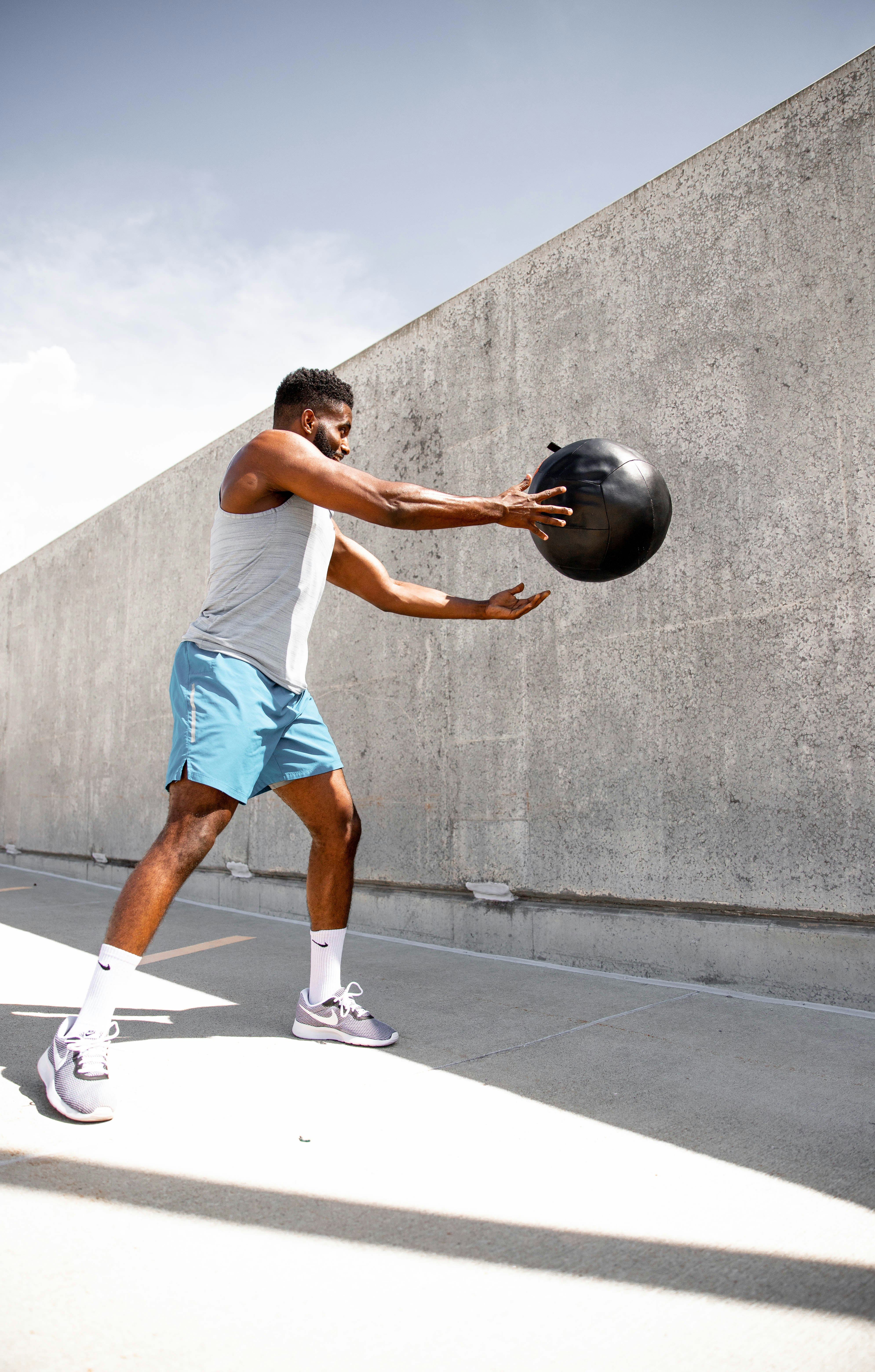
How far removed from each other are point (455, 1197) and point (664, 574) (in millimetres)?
2405

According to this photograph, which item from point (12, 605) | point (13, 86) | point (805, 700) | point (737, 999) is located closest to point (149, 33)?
point (13, 86)

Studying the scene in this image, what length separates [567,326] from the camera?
369cm

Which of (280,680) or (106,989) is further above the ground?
(280,680)

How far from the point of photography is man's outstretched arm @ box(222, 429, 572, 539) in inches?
81.7

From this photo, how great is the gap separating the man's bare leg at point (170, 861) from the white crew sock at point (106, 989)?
0.07 feet

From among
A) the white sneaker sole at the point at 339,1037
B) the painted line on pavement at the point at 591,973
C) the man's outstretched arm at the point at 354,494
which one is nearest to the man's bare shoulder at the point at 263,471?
the man's outstretched arm at the point at 354,494

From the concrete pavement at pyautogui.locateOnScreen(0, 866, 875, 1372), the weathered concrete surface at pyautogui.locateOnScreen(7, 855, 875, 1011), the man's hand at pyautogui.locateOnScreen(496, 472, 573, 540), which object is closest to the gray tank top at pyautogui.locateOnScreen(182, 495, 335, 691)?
the man's hand at pyautogui.locateOnScreen(496, 472, 573, 540)

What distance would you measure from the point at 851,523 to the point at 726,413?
675mm

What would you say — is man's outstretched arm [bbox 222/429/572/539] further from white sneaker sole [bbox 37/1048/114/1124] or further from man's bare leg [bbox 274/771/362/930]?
white sneaker sole [bbox 37/1048/114/1124]

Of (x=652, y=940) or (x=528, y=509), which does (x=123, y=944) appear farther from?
(x=652, y=940)

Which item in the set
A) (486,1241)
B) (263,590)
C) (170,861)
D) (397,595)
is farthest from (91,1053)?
(397,595)

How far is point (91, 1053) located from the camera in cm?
177

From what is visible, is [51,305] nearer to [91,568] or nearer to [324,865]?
[91,568]

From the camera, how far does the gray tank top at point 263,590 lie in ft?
7.30
